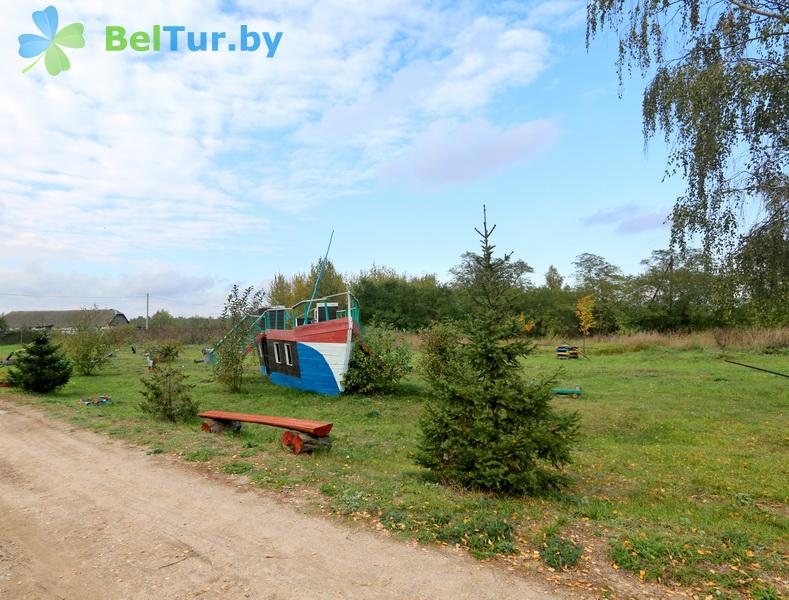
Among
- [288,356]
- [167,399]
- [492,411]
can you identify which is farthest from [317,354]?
[492,411]

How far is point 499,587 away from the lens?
359 centimetres

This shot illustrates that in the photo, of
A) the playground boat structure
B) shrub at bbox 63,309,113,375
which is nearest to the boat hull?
the playground boat structure

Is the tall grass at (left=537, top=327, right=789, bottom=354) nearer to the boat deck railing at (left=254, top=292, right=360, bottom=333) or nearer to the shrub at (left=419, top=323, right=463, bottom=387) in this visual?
the shrub at (left=419, top=323, right=463, bottom=387)

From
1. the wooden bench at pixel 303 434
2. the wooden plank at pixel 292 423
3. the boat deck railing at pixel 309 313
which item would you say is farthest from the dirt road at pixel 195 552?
the boat deck railing at pixel 309 313

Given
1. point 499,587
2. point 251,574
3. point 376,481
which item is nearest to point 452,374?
point 376,481

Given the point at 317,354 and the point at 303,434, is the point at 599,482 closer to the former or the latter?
the point at 303,434

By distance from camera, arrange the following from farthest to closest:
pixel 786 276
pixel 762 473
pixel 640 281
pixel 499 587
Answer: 1. pixel 640 281
2. pixel 786 276
3. pixel 762 473
4. pixel 499 587

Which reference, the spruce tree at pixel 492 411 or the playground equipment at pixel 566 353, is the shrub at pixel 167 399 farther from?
the playground equipment at pixel 566 353

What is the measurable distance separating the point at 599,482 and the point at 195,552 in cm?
543

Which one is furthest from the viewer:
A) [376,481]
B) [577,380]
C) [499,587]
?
[577,380]

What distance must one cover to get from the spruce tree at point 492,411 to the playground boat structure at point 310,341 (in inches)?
381

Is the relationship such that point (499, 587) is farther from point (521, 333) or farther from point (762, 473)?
point (762, 473)

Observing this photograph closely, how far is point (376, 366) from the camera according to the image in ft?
52.7

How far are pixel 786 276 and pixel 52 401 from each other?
56.8 feet
